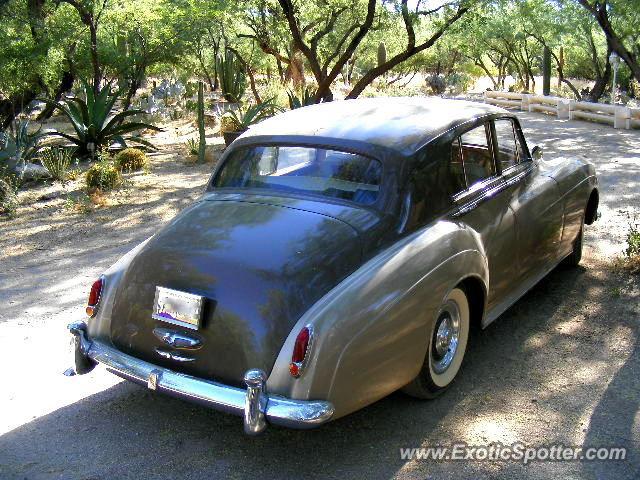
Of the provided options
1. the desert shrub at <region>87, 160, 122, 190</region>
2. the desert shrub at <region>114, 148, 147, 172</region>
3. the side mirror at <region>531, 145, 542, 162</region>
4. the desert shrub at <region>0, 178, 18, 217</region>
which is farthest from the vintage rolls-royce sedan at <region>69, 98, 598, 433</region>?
the desert shrub at <region>114, 148, 147, 172</region>

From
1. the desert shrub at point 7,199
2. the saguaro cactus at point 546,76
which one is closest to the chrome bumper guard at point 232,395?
the desert shrub at point 7,199

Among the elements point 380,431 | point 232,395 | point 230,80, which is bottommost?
point 380,431

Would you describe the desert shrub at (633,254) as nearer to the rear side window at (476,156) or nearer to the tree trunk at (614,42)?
the rear side window at (476,156)

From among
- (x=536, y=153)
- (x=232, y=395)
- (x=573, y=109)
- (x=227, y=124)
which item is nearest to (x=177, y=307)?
(x=232, y=395)

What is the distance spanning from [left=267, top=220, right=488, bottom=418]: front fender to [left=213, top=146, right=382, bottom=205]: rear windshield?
453mm

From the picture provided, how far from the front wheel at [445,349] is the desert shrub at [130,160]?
8.99 metres

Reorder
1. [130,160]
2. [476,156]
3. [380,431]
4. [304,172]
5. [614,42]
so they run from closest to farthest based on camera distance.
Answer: [380,431]
[304,172]
[476,156]
[130,160]
[614,42]

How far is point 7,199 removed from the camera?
959 centimetres

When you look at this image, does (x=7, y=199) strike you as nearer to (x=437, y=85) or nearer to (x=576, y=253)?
(x=576, y=253)

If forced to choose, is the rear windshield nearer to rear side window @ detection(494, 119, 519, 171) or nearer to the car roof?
the car roof

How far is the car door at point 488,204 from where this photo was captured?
4.40 meters

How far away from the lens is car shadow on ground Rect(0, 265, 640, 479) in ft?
11.0

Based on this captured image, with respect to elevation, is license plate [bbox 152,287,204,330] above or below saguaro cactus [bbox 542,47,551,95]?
below

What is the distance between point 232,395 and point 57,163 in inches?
357
